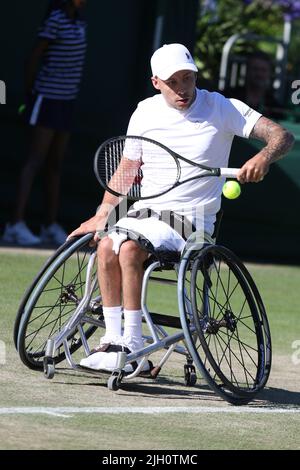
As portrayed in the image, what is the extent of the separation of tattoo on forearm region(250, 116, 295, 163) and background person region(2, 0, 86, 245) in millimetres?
4743

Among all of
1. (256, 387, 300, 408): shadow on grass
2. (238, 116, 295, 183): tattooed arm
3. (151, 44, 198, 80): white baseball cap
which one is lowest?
(256, 387, 300, 408): shadow on grass

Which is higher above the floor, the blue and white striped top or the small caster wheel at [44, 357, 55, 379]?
the blue and white striped top

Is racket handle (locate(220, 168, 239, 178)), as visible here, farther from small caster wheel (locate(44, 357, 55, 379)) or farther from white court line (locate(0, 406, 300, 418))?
small caster wheel (locate(44, 357, 55, 379))

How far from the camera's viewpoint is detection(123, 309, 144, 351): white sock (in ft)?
19.2

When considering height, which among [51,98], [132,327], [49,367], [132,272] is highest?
[51,98]

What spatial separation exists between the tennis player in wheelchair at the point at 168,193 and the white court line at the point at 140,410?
0.40m

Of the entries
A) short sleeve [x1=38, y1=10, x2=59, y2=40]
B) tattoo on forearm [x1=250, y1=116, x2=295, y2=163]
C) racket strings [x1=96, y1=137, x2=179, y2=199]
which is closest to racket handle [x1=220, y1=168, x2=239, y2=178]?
tattoo on forearm [x1=250, y1=116, x2=295, y2=163]

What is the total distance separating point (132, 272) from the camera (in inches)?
228

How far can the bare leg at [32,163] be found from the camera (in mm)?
10734

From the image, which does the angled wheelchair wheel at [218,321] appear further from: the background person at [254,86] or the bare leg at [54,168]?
the background person at [254,86]

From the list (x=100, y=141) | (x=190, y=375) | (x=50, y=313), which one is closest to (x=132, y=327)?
(x=190, y=375)

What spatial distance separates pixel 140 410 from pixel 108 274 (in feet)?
2.32

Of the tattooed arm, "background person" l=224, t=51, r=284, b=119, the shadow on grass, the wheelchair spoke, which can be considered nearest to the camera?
the tattooed arm

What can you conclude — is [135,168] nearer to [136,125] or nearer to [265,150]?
[136,125]
